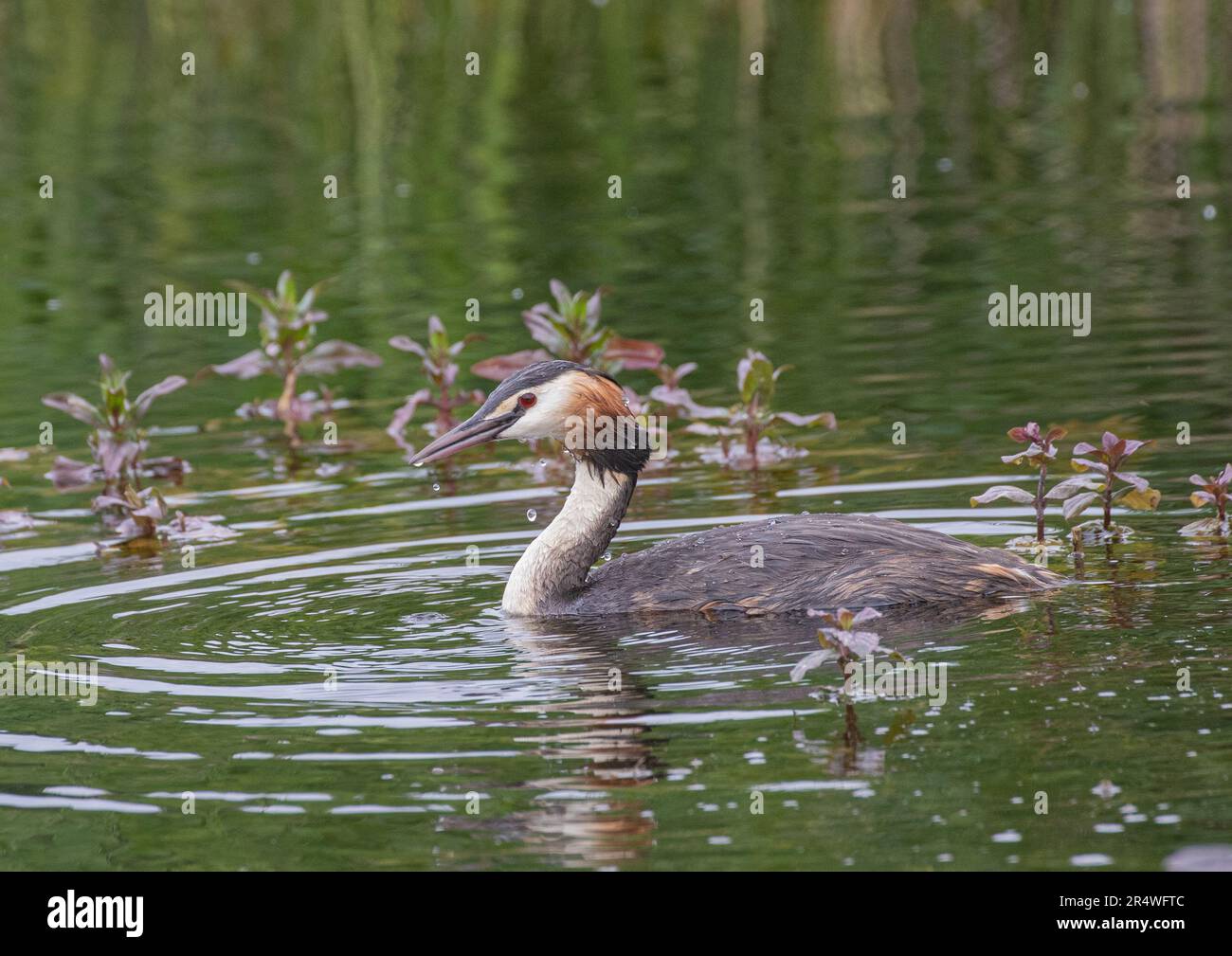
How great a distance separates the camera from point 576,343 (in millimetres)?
11867

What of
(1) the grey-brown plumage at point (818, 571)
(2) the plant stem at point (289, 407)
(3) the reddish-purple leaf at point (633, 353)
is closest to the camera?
(1) the grey-brown plumage at point (818, 571)

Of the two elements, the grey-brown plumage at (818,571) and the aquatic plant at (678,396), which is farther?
the aquatic plant at (678,396)

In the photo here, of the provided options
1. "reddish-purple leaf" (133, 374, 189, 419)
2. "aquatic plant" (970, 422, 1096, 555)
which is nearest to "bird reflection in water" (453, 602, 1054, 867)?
"aquatic plant" (970, 422, 1096, 555)

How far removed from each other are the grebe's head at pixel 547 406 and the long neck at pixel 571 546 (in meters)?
0.11

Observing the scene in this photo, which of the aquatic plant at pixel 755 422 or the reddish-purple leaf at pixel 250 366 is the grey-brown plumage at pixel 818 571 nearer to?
the aquatic plant at pixel 755 422

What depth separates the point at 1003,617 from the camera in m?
8.06

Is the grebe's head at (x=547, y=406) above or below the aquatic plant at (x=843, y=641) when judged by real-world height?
above

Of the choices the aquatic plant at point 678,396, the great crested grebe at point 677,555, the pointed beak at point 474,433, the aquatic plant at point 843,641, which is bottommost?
the aquatic plant at point 843,641

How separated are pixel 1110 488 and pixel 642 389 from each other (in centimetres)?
510

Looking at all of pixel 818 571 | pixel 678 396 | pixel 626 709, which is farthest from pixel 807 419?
pixel 626 709

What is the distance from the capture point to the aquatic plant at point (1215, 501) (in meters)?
8.98

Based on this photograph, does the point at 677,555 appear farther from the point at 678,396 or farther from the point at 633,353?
the point at 633,353

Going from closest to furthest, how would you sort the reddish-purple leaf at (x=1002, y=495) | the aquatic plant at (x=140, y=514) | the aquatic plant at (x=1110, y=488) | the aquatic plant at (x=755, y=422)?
the reddish-purple leaf at (x=1002, y=495), the aquatic plant at (x=1110, y=488), the aquatic plant at (x=140, y=514), the aquatic plant at (x=755, y=422)

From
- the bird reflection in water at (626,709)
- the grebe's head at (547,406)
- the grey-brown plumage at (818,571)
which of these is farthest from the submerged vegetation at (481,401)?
the bird reflection in water at (626,709)
